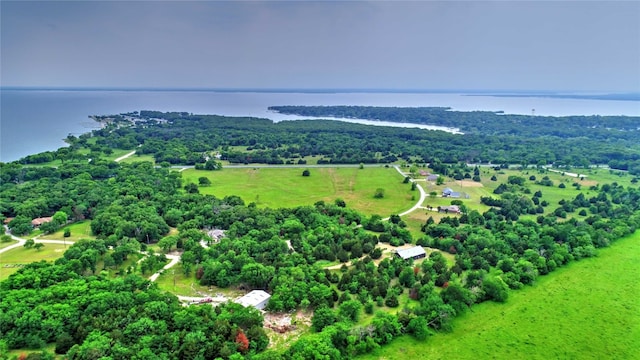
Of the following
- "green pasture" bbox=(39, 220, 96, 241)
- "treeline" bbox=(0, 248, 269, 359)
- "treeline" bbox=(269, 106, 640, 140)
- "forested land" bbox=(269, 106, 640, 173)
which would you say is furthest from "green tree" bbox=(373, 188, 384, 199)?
"treeline" bbox=(269, 106, 640, 140)

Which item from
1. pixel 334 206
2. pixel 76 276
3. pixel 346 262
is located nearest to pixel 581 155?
pixel 334 206

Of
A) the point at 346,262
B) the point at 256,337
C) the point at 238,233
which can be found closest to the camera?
the point at 256,337

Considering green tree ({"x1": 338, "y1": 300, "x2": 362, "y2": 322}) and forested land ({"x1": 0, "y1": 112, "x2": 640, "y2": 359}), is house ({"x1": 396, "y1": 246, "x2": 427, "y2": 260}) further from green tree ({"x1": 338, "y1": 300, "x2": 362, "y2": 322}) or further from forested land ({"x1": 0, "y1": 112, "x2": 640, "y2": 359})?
green tree ({"x1": 338, "y1": 300, "x2": 362, "y2": 322})

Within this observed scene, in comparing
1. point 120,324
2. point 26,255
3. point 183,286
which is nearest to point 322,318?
point 120,324

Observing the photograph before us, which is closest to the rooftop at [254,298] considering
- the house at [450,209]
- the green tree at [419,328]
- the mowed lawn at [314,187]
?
the green tree at [419,328]

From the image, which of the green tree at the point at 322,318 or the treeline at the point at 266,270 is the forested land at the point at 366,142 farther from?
the green tree at the point at 322,318

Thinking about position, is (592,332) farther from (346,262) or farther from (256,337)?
(256,337)
